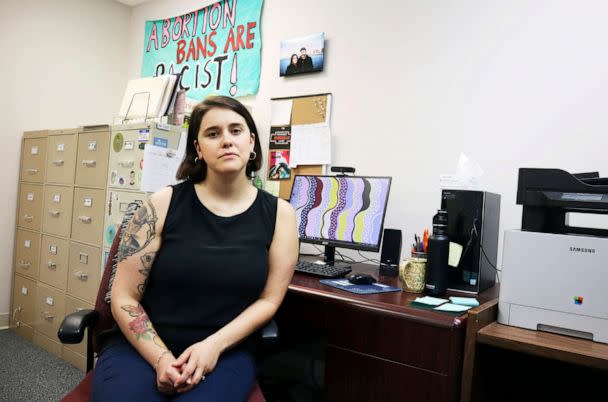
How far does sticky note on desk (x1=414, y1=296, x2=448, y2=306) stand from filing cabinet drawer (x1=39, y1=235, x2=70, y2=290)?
2.29 m

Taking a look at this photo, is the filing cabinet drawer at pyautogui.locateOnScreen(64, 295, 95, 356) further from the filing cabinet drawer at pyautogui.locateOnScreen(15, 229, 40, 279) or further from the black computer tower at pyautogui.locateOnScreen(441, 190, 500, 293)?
the black computer tower at pyautogui.locateOnScreen(441, 190, 500, 293)

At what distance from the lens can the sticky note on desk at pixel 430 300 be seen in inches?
54.0

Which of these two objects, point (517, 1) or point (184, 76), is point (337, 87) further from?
point (184, 76)

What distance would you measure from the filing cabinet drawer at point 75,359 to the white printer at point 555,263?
2323 mm

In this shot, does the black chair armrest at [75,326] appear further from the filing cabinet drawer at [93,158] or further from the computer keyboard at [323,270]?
the filing cabinet drawer at [93,158]

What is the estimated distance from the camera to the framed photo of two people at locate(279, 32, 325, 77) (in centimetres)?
248

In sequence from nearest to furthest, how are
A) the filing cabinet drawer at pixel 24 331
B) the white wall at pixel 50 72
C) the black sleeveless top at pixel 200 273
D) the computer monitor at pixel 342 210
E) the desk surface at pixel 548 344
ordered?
1. the desk surface at pixel 548 344
2. the black sleeveless top at pixel 200 273
3. the computer monitor at pixel 342 210
4. the filing cabinet drawer at pixel 24 331
5. the white wall at pixel 50 72

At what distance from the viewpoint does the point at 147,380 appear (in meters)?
1.15

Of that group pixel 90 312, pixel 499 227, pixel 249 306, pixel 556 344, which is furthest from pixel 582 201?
pixel 90 312

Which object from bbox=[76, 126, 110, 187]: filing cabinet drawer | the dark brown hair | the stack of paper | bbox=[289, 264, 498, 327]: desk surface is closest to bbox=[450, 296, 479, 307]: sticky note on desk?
bbox=[289, 264, 498, 327]: desk surface

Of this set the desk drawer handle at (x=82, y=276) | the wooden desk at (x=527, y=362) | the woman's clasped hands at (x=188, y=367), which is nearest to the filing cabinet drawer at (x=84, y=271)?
the desk drawer handle at (x=82, y=276)

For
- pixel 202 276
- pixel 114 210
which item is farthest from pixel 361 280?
pixel 114 210

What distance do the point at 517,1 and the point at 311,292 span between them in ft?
4.87

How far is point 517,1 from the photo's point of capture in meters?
1.89
